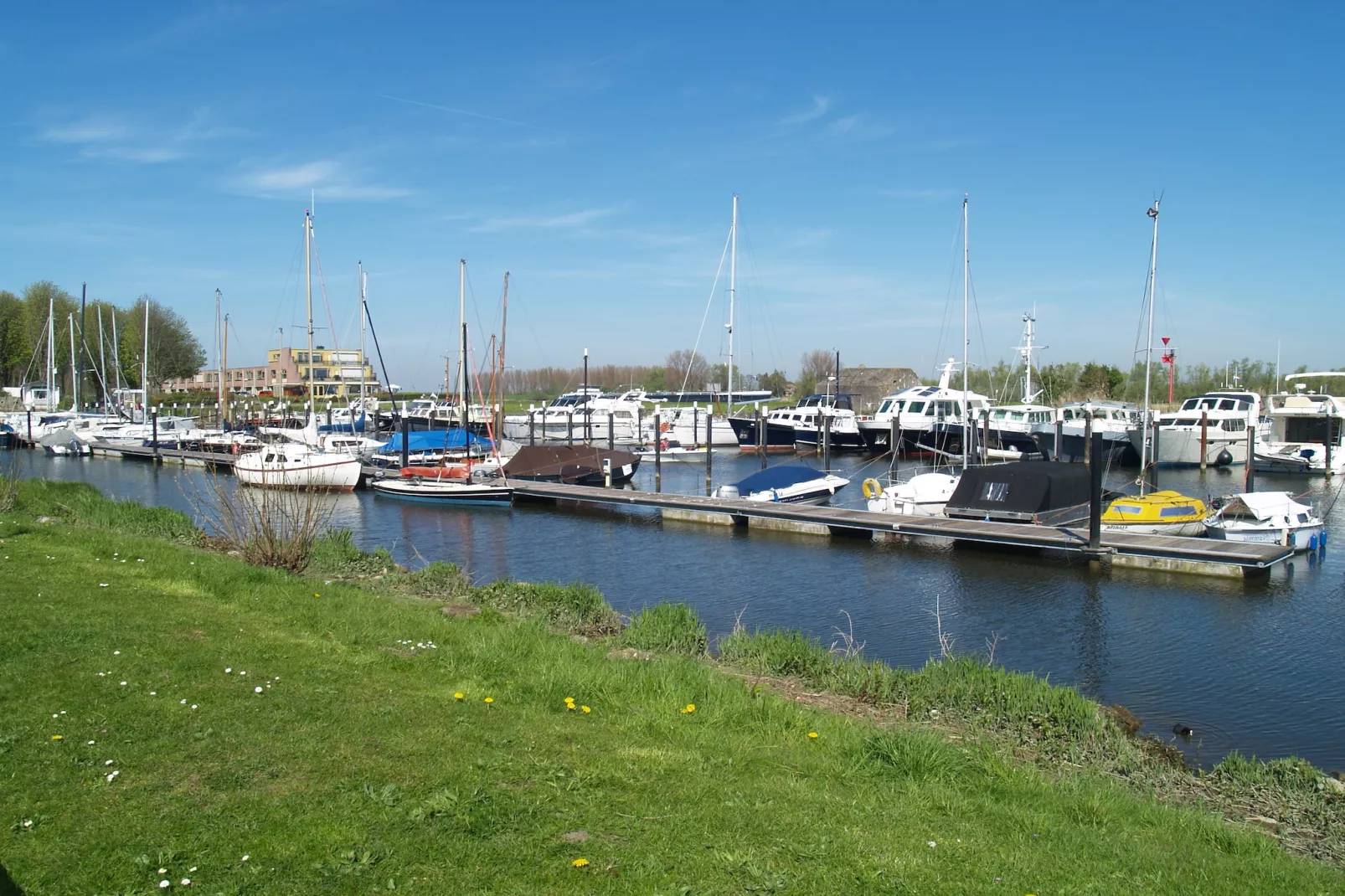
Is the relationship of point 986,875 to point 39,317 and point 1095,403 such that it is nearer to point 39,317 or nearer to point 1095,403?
point 1095,403

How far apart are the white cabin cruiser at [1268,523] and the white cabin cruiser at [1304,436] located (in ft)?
73.5

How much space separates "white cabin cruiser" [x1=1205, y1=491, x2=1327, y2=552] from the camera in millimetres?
26281

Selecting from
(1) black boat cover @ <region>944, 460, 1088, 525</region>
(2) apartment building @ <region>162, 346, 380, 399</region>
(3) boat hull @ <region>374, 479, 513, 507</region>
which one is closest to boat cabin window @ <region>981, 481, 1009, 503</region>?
(1) black boat cover @ <region>944, 460, 1088, 525</region>

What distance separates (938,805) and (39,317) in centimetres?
11425

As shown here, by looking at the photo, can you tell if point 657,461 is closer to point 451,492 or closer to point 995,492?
point 451,492

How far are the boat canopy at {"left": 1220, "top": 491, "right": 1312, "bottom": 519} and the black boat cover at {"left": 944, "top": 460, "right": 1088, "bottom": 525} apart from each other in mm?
3905

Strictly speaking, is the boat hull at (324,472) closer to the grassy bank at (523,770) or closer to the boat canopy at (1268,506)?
the grassy bank at (523,770)

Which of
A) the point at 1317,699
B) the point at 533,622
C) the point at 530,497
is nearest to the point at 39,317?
the point at 530,497

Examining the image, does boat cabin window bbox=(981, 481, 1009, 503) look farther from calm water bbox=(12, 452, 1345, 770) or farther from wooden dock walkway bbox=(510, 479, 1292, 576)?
calm water bbox=(12, 452, 1345, 770)

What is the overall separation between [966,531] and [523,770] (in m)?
21.7

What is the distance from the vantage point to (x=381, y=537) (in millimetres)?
31516

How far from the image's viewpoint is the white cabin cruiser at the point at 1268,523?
26.3m

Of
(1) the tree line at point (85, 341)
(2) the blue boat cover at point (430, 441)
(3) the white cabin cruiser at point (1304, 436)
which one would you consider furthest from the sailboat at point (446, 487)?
(1) the tree line at point (85, 341)

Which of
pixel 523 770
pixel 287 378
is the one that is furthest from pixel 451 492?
pixel 287 378
